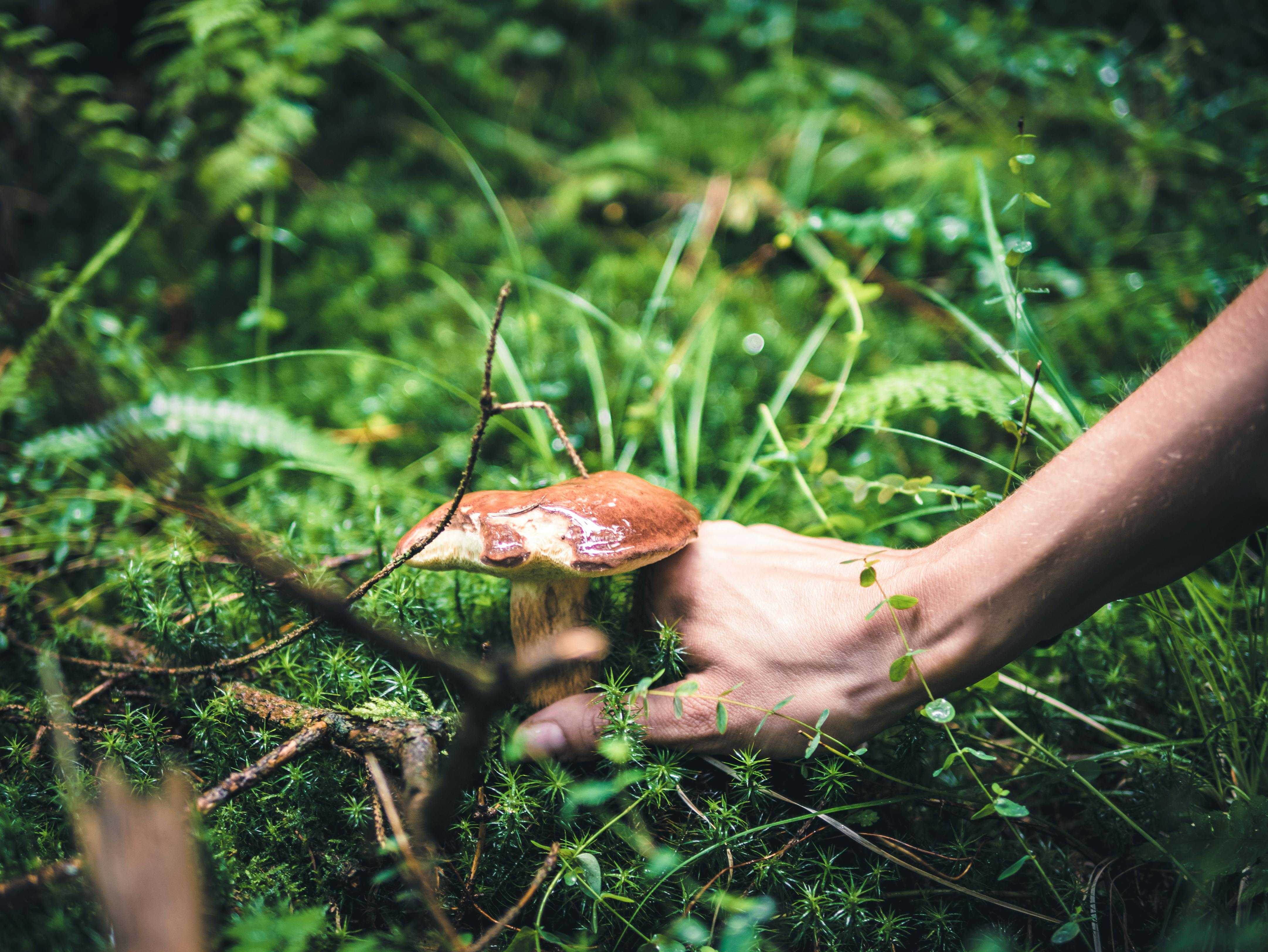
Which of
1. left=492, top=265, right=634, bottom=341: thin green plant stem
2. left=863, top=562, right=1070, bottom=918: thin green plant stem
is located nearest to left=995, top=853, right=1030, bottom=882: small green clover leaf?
left=863, top=562, right=1070, bottom=918: thin green plant stem

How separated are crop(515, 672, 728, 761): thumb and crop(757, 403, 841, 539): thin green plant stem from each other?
613 mm

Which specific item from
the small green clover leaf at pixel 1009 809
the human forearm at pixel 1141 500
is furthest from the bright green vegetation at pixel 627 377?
the human forearm at pixel 1141 500

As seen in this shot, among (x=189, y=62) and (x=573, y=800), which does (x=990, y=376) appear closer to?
(x=573, y=800)

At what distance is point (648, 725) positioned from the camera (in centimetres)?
126

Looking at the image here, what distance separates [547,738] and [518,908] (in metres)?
0.31

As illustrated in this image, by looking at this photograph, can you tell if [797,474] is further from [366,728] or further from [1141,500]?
[366,728]

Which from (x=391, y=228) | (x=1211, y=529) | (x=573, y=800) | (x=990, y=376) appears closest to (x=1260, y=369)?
(x=1211, y=529)

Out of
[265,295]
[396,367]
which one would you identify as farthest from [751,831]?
[265,295]

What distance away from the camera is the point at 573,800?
1063 mm

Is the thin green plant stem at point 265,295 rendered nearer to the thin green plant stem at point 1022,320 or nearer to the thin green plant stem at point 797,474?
the thin green plant stem at point 797,474

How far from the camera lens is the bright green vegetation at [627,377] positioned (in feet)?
3.87

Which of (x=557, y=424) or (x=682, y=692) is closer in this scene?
(x=682, y=692)

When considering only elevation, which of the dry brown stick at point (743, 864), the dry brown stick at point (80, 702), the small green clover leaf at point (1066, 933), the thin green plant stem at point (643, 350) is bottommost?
the small green clover leaf at point (1066, 933)

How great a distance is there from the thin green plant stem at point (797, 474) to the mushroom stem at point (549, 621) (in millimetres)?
679
